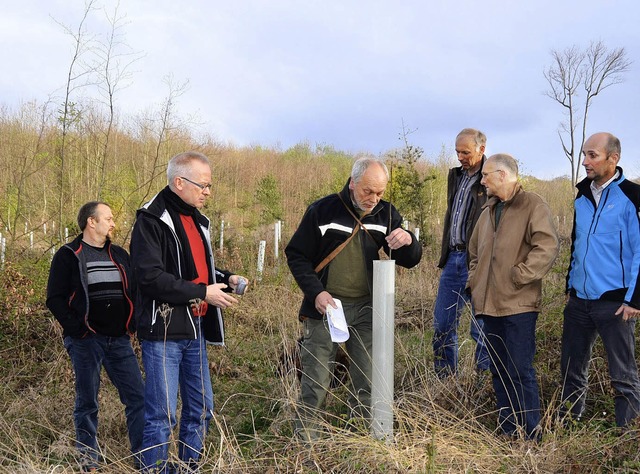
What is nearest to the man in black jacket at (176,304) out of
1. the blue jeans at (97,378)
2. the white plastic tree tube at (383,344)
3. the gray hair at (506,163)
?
the blue jeans at (97,378)

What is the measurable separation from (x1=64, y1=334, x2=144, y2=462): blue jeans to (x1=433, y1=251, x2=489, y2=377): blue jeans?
2321 mm

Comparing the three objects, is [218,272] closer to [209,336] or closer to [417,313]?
[209,336]

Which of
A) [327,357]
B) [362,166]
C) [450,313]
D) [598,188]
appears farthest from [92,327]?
[598,188]

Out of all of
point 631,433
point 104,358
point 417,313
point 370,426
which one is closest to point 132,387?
point 104,358

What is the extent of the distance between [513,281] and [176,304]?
7.04ft

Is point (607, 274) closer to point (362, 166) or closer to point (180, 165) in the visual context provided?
point (362, 166)

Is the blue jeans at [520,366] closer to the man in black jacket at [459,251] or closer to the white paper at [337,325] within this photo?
the man in black jacket at [459,251]

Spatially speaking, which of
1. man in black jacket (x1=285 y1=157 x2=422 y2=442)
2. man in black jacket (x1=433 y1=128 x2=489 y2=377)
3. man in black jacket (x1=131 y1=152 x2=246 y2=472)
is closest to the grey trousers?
man in black jacket (x1=285 y1=157 x2=422 y2=442)

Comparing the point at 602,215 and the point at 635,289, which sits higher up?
the point at 602,215

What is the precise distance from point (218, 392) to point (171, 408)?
2.66 meters

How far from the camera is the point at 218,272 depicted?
3939mm

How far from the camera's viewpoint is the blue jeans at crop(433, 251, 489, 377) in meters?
4.86

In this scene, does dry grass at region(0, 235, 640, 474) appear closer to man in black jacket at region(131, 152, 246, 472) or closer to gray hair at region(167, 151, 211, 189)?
man in black jacket at region(131, 152, 246, 472)

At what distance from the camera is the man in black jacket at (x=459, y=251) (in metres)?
4.84
